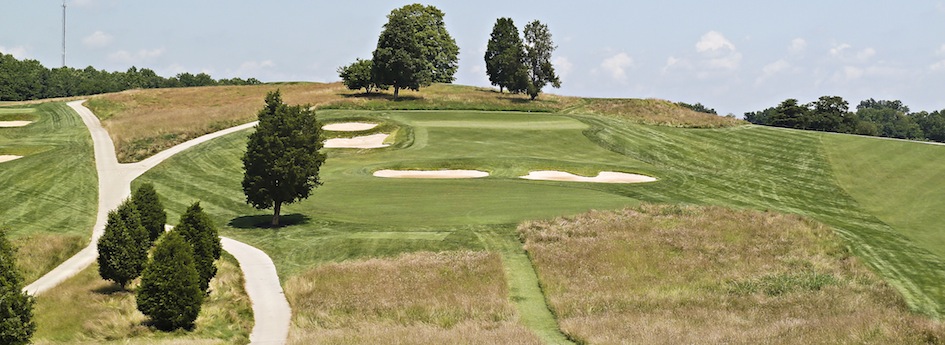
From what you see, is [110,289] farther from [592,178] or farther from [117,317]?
[592,178]

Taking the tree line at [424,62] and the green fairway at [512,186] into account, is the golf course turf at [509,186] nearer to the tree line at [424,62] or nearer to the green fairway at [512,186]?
the green fairway at [512,186]

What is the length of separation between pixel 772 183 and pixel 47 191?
50.5 meters

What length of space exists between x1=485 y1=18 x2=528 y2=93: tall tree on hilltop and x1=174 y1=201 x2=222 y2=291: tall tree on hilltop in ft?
251

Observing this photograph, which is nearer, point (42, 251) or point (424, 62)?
point (42, 251)

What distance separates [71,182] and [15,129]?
3449 cm

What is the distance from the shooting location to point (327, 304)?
27688 millimetres

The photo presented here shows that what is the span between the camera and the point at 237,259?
34.9 m

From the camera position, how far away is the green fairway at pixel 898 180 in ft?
138

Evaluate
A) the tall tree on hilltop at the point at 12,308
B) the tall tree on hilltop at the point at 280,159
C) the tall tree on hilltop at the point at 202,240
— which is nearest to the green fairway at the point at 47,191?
the tall tree on hilltop at the point at 202,240

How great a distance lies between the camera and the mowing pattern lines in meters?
32.7

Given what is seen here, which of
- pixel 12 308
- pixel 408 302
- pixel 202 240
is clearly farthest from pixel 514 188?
pixel 12 308

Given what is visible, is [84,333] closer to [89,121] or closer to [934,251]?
[934,251]

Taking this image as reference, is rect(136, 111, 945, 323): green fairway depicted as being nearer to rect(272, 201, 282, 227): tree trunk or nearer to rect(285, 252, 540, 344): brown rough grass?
rect(272, 201, 282, 227): tree trunk

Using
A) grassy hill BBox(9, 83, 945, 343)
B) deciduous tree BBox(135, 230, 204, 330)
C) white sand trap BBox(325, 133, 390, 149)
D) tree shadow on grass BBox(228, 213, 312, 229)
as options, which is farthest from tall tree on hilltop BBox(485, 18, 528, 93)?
deciduous tree BBox(135, 230, 204, 330)
